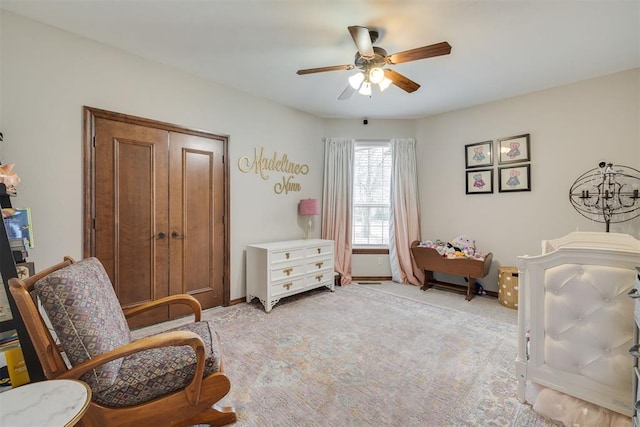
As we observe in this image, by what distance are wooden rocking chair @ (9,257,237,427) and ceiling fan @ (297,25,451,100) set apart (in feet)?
6.90

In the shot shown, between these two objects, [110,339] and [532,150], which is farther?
[532,150]

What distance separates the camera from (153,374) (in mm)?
1286

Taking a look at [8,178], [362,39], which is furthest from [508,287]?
[8,178]

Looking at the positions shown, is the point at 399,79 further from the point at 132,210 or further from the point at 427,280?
the point at 427,280

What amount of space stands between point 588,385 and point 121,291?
11.6 ft

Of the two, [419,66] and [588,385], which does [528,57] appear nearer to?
[419,66]

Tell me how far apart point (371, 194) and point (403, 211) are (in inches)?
23.9

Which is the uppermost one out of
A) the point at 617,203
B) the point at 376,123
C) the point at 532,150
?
the point at 376,123

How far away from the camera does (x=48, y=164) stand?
219 cm

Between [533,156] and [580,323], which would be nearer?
[580,323]

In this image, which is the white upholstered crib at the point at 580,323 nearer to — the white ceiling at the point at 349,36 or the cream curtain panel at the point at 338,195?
the white ceiling at the point at 349,36

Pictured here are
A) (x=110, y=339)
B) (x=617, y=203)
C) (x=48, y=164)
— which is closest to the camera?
(x=110, y=339)

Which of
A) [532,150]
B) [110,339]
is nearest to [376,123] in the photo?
[532,150]

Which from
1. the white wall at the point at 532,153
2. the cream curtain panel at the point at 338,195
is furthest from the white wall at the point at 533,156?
the cream curtain panel at the point at 338,195
